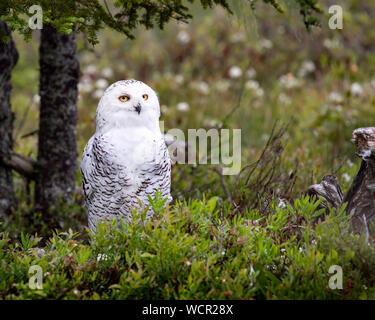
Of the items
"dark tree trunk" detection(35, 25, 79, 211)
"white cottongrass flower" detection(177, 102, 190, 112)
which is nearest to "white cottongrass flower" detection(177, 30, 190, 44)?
"white cottongrass flower" detection(177, 102, 190, 112)

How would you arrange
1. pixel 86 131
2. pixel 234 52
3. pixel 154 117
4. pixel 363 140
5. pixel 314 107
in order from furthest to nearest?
pixel 234 52 < pixel 314 107 < pixel 86 131 < pixel 154 117 < pixel 363 140

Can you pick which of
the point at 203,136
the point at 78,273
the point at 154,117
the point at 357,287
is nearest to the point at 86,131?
the point at 203,136

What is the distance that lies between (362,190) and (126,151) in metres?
1.36

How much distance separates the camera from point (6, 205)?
13.4ft

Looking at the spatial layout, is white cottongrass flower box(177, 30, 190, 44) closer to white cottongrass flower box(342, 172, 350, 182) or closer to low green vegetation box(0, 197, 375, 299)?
white cottongrass flower box(342, 172, 350, 182)

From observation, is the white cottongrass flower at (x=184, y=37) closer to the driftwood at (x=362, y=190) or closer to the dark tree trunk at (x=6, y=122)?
the dark tree trunk at (x=6, y=122)

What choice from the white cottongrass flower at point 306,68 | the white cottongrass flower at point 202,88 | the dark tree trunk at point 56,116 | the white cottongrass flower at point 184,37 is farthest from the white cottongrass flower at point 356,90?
the dark tree trunk at point 56,116

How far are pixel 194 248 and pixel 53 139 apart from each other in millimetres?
2177

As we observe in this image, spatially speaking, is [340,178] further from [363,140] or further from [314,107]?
[314,107]

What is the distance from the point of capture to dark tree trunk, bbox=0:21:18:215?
12.6 ft

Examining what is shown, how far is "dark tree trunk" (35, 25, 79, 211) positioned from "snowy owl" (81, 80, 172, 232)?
1.21m

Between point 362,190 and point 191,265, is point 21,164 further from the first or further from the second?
point 362,190

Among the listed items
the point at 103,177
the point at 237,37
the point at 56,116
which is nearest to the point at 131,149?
the point at 103,177

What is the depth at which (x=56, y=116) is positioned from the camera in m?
4.03
